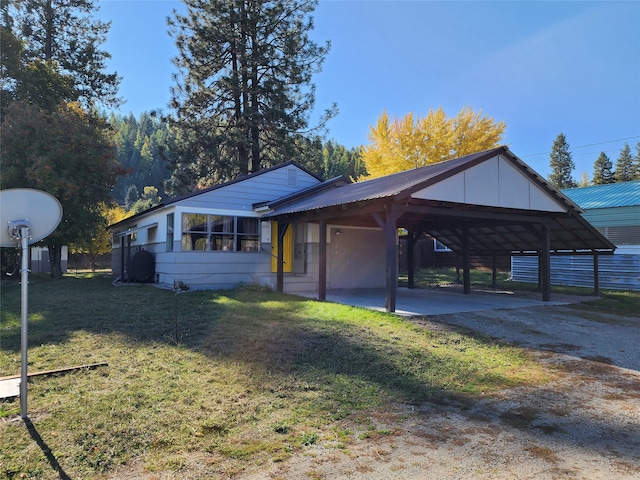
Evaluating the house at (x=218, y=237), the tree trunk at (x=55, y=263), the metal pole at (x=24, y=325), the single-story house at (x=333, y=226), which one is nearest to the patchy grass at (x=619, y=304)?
the single-story house at (x=333, y=226)

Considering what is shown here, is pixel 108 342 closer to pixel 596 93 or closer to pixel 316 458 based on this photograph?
pixel 316 458

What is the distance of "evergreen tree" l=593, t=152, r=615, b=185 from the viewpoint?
46.4 meters

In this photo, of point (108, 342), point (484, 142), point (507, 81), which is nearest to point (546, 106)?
point (484, 142)

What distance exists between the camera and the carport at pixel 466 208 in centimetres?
869

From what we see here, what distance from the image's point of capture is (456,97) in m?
24.9

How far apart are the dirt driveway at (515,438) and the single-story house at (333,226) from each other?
4.50 m

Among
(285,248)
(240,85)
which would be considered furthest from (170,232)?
(240,85)

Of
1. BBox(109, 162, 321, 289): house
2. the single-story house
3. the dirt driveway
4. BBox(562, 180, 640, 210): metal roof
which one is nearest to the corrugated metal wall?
BBox(562, 180, 640, 210): metal roof

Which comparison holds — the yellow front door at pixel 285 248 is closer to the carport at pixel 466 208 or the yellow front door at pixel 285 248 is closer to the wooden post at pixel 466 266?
the carport at pixel 466 208

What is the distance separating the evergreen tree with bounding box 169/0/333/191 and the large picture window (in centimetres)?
939

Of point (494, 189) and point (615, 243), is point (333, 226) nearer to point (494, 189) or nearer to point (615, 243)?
point (494, 189)

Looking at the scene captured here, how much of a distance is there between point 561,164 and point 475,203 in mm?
55690

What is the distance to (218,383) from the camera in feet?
14.3

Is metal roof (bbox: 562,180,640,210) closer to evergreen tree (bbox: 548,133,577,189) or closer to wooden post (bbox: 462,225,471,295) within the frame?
wooden post (bbox: 462,225,471,295)
